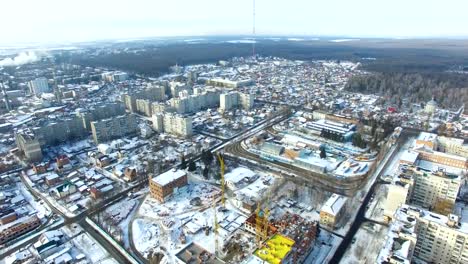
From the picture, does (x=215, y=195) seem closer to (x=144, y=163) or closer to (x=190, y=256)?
(x=190, y=256)

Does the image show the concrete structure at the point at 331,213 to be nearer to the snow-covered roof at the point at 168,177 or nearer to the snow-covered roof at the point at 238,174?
the snow-covered roof at the point at 238,174

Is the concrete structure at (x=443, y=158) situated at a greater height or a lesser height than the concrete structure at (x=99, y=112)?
lesser

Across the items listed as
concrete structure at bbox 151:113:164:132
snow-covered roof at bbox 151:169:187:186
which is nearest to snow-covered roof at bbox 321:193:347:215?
snow-covered roof at bbox 151:169:187:186

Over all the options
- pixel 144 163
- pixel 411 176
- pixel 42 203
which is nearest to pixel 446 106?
pixel 411 176

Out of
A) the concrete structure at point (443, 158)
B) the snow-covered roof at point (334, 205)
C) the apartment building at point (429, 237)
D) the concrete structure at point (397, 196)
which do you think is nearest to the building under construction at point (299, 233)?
the snow-covered roof at point (334, 205)

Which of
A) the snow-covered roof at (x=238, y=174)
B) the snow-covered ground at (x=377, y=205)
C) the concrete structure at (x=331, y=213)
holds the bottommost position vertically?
the snow-covered ground at (x=377, y=205)

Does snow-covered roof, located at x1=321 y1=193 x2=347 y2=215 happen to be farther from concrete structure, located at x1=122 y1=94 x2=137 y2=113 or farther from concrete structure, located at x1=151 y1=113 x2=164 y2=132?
concrete structure, located at x1=122 y1=94 x2=137 y2=113

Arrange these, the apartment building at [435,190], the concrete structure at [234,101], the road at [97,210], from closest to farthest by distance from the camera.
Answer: the road at [97,210] → the apartment building at [435,190] → the concrete structure at [234,101]
